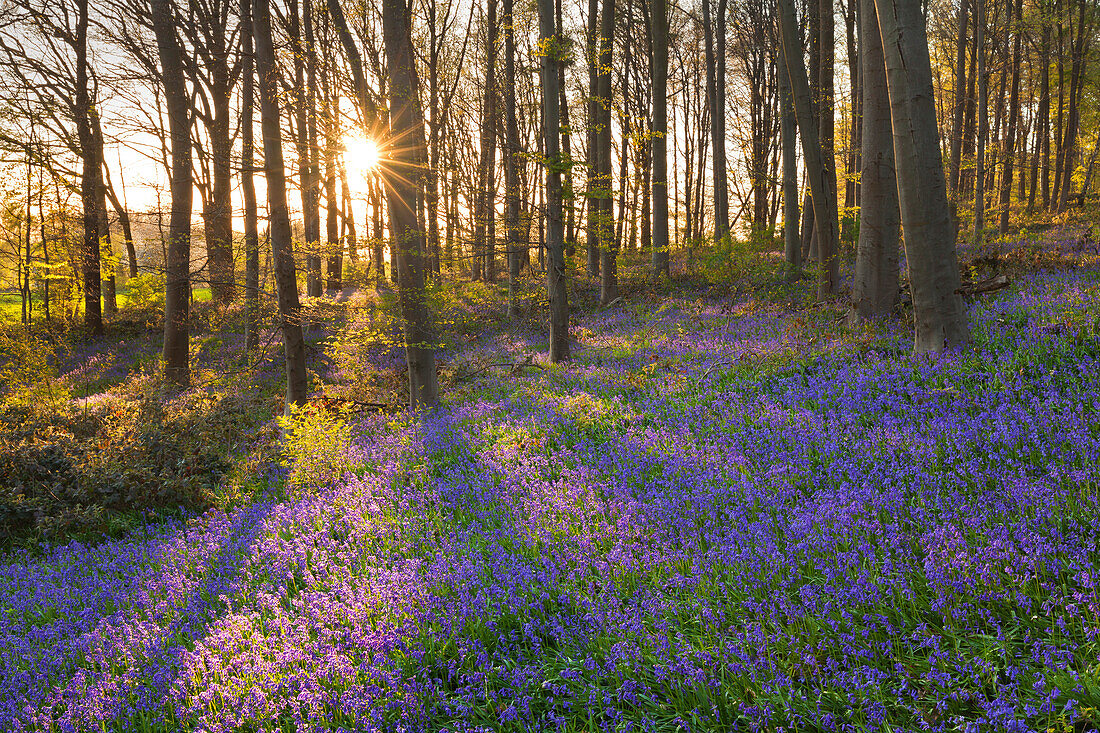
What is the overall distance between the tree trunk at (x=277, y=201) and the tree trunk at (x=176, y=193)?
103 inches

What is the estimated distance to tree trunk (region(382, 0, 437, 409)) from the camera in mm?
8336

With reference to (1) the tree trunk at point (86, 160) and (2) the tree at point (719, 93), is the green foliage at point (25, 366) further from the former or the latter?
(2) the tree at point (719, 93)

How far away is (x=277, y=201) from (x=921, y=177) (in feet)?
31.7

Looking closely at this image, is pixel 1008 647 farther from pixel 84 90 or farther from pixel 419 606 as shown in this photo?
pixel 84 90

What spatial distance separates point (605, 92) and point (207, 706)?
56.2 feet

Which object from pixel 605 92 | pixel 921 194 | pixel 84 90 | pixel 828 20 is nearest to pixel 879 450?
pixel 921 194

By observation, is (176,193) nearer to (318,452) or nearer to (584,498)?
(318,452)

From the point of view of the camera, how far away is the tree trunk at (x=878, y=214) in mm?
8438

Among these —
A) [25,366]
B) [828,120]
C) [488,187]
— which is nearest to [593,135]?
[828,120]

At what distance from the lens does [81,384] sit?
16844 mm

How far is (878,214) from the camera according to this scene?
336 inches

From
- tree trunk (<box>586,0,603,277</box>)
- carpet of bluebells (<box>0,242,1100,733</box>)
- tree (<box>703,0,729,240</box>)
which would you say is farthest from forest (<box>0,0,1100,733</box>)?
tree (<box>703,0,729,240</box>)

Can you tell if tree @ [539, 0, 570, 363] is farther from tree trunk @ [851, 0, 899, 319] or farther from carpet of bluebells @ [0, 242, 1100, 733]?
tree trunk @ [851, 0, 899, 319]

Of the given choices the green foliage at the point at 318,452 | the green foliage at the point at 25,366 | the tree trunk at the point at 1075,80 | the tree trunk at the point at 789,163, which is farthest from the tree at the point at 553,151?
the tree trunk at the point at 1075,80
